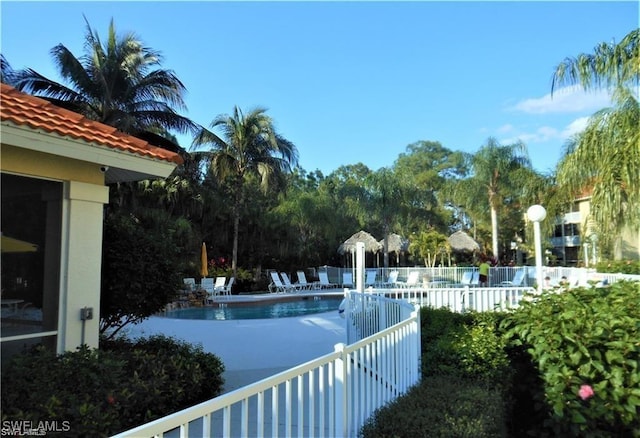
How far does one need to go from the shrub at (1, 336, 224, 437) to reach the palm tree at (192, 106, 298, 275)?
2028cm

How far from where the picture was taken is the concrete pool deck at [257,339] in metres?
7.07

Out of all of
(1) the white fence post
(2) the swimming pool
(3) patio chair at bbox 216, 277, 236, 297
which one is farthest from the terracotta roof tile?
(3) patio chair at bbox 216, 277, 236, 297

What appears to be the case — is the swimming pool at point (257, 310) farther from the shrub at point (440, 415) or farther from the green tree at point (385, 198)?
the shrub at point (440, 415)

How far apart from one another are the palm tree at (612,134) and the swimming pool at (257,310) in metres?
9.91

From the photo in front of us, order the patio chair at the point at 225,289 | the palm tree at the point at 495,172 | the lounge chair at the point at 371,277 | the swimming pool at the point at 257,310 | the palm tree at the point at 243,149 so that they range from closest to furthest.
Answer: the swimming pool at the point at 257,310
the patio chair at the point at 225,289
the palm tree at the point at 243,149
the lounge chair at the point at 371,277
the palm tree at the point at 495,172

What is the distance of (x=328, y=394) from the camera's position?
3531 mm

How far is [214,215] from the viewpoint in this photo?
1064 inches

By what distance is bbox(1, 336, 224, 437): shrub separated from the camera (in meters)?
3.53

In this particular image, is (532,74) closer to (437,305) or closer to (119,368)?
(437,305)

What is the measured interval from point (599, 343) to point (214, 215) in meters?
24.3

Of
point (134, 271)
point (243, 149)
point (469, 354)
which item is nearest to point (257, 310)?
point (243, 149)

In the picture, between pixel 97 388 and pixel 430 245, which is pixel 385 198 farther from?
pixel 97 388

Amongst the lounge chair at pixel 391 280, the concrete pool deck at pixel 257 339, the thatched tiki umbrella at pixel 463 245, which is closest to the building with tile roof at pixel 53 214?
the concrete pool deck at pixel 257 339

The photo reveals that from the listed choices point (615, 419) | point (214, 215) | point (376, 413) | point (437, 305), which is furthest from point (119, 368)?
point (214, 215)
